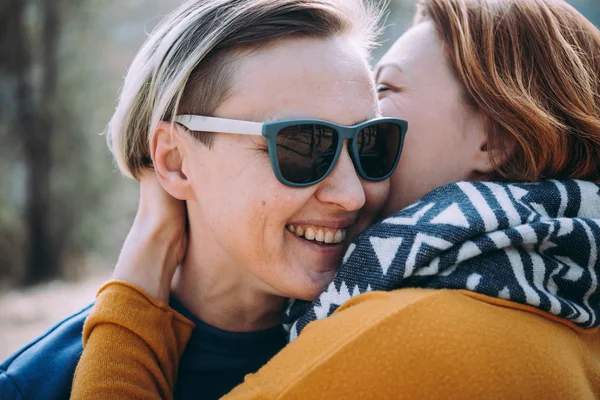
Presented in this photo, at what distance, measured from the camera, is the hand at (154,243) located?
231cm

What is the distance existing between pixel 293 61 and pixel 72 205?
9912 millimetres

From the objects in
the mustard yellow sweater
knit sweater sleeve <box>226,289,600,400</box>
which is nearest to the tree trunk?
the mustard yellow sweater

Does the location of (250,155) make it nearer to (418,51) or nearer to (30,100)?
(418,51)

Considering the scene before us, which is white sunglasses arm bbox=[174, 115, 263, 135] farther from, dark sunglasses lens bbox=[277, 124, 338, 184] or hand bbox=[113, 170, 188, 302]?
hand bbox=[113, 170, 188, 302]

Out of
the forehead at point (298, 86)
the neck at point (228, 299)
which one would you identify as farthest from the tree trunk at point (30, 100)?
the forehead at point (298, 86)

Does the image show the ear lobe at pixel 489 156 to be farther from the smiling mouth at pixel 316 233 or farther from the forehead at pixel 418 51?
the smiling mouth at pixel 316 233

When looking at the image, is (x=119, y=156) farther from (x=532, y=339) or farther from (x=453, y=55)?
(x=532, y=339)

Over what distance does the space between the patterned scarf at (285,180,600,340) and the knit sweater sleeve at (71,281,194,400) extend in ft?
2.05

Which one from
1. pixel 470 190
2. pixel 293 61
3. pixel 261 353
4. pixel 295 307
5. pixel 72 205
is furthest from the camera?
pixel 72 205

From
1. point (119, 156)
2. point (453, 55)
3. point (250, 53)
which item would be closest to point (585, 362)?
point (453, 55)

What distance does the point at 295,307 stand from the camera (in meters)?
2.09

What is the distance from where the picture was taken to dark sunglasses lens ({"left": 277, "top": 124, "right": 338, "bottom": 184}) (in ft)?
6.12

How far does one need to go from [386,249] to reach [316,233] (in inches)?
16.4

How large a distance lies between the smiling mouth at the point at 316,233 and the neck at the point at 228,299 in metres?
0.38
